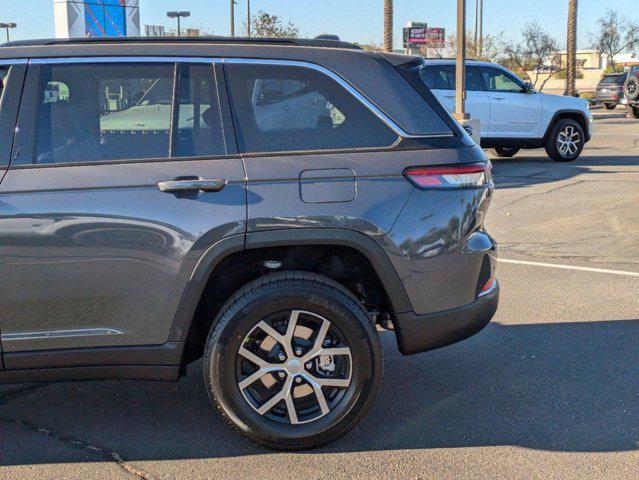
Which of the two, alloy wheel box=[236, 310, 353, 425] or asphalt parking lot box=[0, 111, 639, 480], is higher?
alloy wheel box=[236, 310, 353, 425]

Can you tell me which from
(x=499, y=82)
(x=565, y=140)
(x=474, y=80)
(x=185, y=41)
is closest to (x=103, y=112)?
(x=185, y=41)

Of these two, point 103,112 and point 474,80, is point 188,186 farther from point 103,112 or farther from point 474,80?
point 474,80

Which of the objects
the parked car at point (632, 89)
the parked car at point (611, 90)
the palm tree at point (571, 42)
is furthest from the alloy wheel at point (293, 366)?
the parked car at point (611, 90)

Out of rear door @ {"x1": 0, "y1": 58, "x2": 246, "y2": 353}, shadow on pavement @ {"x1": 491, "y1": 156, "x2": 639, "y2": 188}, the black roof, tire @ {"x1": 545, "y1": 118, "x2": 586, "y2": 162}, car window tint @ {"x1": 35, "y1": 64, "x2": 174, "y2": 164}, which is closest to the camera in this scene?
rear door @ {"x1": 0, "y1": 58, "x2": 246, "y2": 353}

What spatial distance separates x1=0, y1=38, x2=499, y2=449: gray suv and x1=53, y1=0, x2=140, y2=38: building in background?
14351mm

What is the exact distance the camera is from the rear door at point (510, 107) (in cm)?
1670

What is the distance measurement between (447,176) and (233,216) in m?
1.05

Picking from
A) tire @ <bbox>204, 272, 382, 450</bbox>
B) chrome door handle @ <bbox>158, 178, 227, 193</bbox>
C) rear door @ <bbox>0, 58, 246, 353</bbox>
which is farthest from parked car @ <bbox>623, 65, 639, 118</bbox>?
chrome door handle @ <bbox>158, 178, 227, 193</bbox>

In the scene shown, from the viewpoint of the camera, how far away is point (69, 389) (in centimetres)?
471

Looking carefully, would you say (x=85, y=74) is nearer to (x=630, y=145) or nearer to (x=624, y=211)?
(x=624, y=211)

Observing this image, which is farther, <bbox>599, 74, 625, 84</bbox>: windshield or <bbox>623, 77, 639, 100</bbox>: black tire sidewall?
<bbox>599, 74, 625, 84</bbox>: windshield

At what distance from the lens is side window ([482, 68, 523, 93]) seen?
55.1 feet

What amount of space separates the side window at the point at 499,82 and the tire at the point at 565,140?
1.19m

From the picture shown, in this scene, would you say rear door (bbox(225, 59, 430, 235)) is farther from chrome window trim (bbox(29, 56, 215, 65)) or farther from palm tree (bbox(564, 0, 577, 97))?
palm tree (bbox(564, 0, 577, 97))
